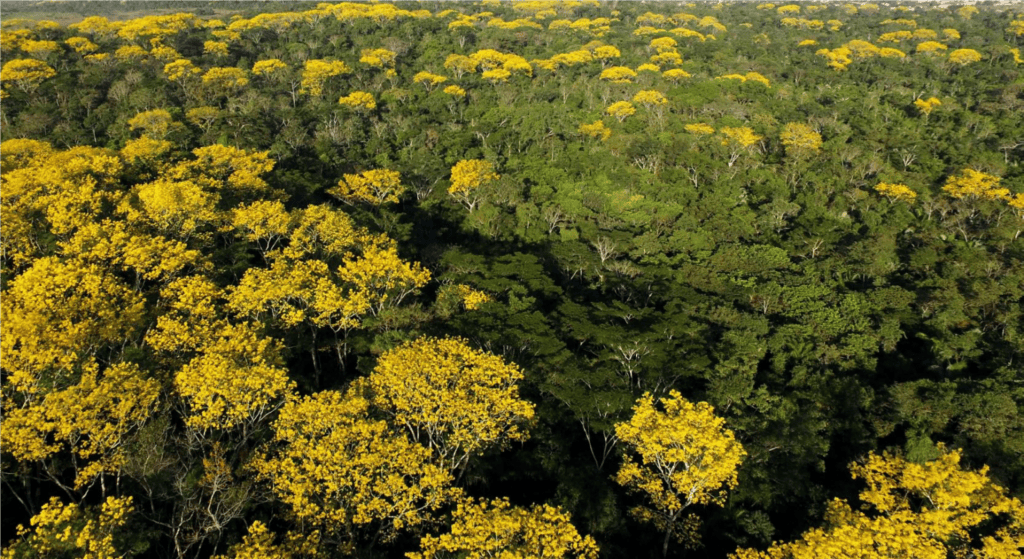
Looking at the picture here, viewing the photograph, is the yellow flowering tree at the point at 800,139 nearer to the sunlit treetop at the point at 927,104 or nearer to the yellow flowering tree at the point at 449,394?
the sunlit treetop at the point at 927,104

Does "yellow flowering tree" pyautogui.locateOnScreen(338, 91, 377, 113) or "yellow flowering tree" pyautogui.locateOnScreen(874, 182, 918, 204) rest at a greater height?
"yellow flowering tree" pyautogui.locateOnScreen(338, 91, 377, 113)

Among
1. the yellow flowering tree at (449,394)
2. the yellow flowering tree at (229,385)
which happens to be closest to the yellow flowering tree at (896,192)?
the yellow flowering tree at (449,394)

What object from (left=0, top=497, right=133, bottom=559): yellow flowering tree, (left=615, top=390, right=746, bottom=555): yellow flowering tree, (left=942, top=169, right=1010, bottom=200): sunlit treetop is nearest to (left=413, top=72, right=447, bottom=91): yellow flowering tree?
(left=942, top=169, right=1010, bottom=200): sunlit treetop

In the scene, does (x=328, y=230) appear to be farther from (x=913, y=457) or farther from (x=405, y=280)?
(x=913, y=457)

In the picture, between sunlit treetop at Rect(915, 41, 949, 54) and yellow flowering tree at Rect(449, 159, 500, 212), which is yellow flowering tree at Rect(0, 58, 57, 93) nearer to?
yellow flowering tree at Rect(449, 159, 500, 212)

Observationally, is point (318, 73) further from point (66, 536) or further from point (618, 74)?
point (66, 536)
